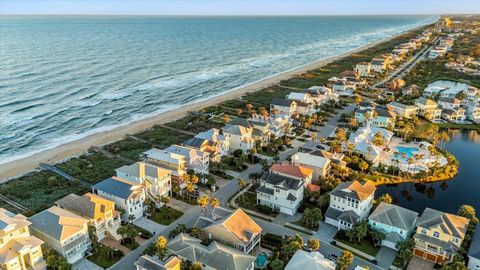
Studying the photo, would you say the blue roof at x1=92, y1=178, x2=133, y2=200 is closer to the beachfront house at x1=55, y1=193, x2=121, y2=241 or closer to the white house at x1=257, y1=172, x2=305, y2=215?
the beachfront house at x1=55, y1=193, x2=121, y2=241

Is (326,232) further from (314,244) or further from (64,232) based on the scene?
(64,232)

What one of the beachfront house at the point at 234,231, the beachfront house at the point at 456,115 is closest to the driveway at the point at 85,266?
the beachfront house at the point at 234,231

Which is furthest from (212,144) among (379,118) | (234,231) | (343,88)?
(343,88)

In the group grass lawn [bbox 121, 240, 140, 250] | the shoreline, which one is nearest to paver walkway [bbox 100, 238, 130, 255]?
grass lawn [bbox 121, 240, 140, 250]

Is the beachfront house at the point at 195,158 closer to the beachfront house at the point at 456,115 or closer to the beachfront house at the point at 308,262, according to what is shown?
the beachfront house at the point at 308,262

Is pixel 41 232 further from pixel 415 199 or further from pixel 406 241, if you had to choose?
pixel 415 199

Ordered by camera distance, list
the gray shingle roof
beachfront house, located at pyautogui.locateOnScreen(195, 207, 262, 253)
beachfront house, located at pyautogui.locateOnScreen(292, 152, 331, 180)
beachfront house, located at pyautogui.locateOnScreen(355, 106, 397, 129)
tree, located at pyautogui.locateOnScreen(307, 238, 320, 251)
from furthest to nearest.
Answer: beachfront house, located at pyautogui.locateOnScreen(355, 106, 397, 129) < beachfront house, located at pyautogui.locateOnScreen(292, 152, 331, 180) < the gray shingle roof < beachfront house, located at pyautogui.locateOnScreen(195, 207, 262, 253) < tree, located at pyautogui.locateOnScreen(307, 238, 320, 251)
